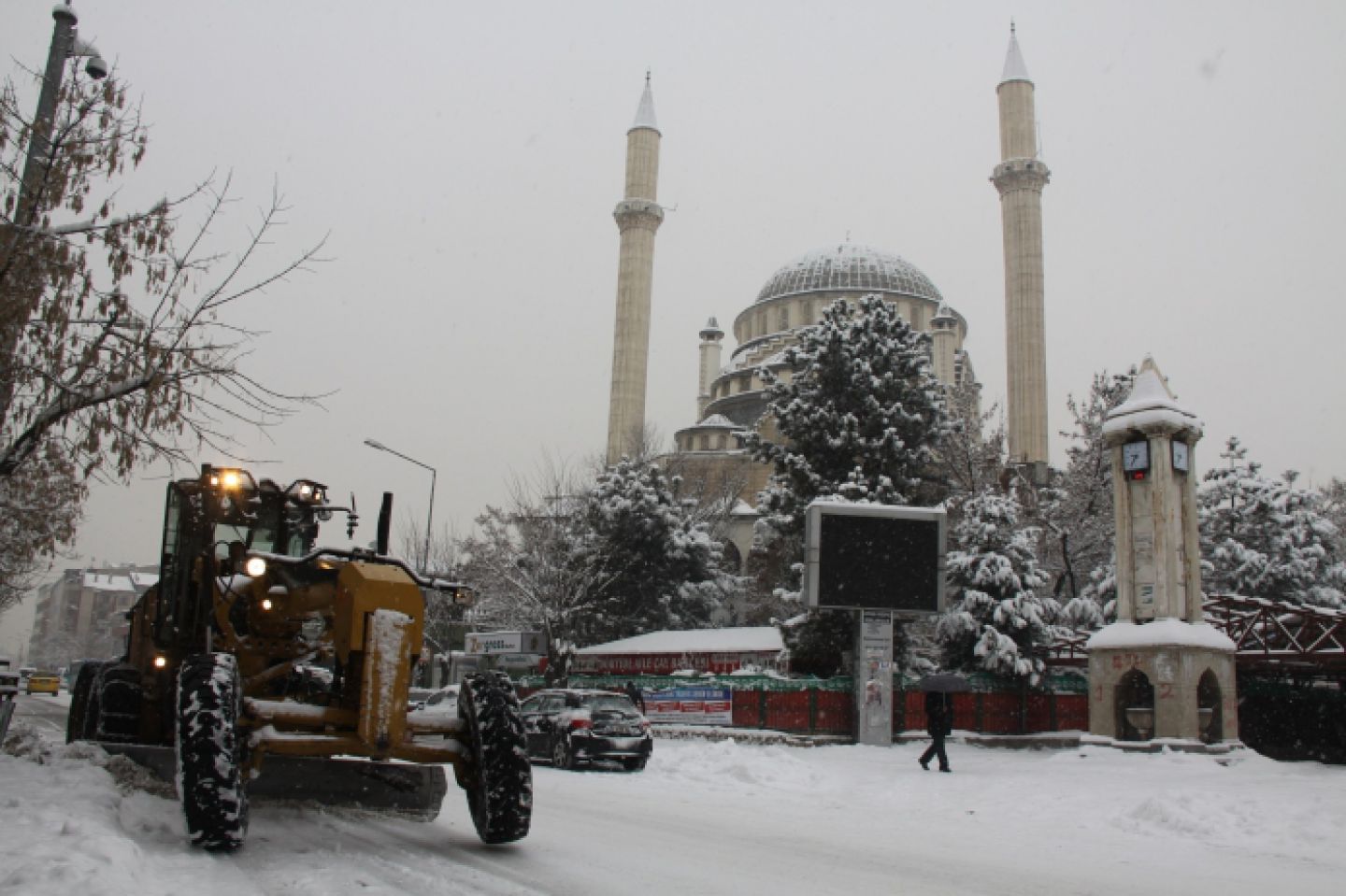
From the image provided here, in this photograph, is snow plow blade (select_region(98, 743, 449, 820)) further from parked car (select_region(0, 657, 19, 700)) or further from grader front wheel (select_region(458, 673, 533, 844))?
parked car (select_region(0, 657, 19, 700))

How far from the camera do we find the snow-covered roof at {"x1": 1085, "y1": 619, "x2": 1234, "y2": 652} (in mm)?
20906

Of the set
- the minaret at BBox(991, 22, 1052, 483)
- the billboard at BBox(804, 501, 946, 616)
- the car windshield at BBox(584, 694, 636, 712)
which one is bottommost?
the car windshield at BBox(584, 694, 636, 712)

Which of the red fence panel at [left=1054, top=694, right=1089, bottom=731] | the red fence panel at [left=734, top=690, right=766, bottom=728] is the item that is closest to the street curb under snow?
the red fence panel at [left=734, top=690, right=766, bottom=728]

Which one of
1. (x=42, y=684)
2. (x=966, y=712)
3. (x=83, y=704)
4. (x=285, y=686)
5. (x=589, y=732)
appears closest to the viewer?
(x=285, y=686)

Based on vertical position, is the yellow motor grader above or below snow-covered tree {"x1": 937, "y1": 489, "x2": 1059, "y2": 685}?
below

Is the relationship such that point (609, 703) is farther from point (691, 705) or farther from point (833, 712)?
point (691, 705)

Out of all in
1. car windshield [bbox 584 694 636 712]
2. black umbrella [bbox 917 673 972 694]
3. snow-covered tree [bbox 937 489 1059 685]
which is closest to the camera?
car windshield [bbox 584 694 636 712]

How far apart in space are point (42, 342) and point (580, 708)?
10.8 m

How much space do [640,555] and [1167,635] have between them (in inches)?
857

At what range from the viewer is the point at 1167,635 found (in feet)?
68.9

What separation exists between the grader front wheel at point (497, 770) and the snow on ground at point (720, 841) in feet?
0.77

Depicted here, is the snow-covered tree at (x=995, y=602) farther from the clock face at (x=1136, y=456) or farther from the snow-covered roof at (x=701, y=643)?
the clock face at (x=1136, y=456)

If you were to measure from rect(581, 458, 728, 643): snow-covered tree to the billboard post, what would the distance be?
1581 cm

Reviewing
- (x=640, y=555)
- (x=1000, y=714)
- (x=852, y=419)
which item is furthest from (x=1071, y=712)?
(x=640, y=555)
